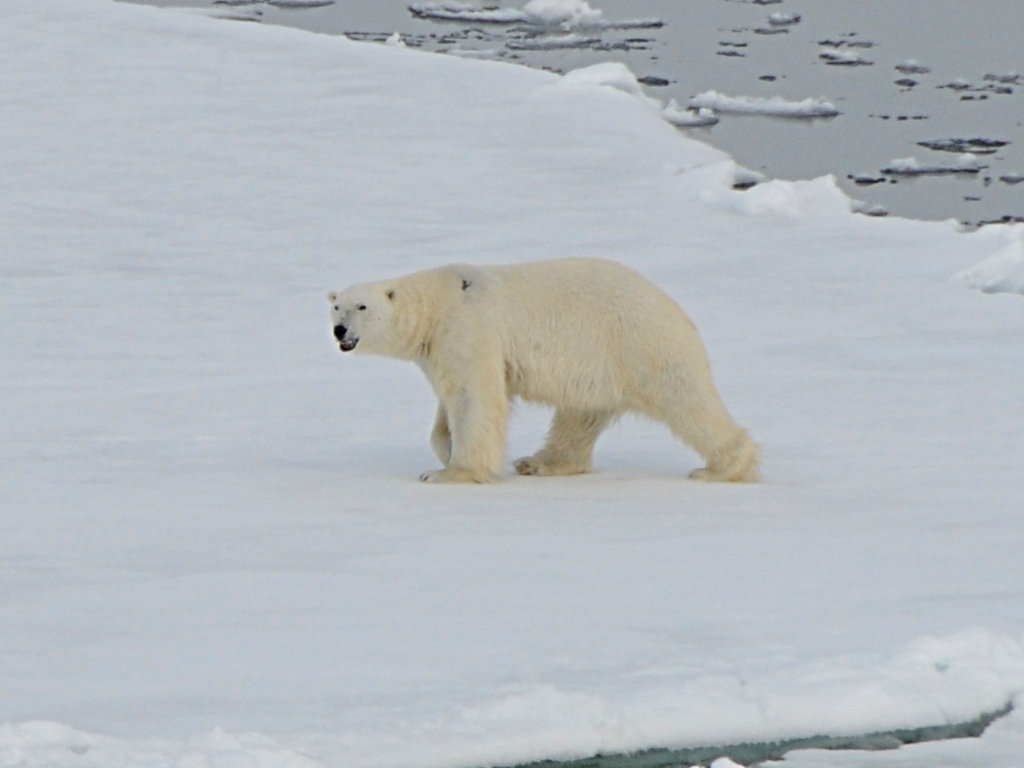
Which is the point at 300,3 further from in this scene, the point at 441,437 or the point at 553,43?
the point at 441,437

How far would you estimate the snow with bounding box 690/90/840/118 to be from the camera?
1384cm

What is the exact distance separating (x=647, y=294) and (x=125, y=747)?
2.47 meters

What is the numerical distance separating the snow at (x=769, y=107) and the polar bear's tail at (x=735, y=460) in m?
9.17

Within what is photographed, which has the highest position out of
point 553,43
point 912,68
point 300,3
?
point 300,3

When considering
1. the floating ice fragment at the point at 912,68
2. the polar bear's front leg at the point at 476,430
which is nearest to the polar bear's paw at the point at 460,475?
the polar bear's front leg at the point at 476,430

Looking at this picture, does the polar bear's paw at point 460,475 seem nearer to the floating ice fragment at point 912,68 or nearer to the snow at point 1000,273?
the snow at point 1000,273

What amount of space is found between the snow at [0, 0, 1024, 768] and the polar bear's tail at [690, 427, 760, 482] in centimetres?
11

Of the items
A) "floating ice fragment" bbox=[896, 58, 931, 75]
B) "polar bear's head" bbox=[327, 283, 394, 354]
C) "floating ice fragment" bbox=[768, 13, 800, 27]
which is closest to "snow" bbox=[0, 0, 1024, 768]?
"polar bear's head" bbox=[327, 283, 394, 354]

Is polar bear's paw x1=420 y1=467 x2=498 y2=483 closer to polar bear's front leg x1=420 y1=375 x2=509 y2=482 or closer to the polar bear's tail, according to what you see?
polar bear's front leg x1=420 y1=375 x2=509 y2=482

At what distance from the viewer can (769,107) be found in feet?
45.4

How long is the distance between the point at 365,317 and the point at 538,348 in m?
0.49

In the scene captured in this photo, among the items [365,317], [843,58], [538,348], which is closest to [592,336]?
[538,348]

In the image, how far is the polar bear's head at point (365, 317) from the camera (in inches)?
193

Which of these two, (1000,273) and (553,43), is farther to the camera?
(553,43)
